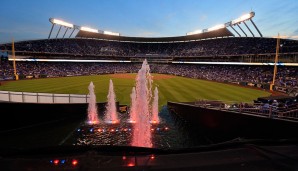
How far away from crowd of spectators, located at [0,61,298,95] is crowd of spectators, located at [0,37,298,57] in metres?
4.37

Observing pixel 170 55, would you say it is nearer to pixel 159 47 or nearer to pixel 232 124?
pixel 159 47

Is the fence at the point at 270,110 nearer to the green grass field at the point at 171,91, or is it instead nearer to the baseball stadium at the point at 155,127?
the baseball stadium at the point at 155,127

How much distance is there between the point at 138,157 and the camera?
A: 2.80m

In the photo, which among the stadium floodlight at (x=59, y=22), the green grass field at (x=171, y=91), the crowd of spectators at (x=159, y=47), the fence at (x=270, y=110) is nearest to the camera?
the fence at (x=270, y=110)

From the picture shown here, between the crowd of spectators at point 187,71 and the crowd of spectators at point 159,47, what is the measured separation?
437cm

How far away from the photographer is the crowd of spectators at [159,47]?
52156mm

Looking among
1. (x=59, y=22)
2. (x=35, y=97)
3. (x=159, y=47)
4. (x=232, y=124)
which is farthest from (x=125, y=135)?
(x=159, y=47)

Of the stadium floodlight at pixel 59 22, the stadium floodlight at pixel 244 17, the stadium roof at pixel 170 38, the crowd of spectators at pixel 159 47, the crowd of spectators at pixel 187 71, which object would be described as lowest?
the crowd of spectators at pixel 187 71

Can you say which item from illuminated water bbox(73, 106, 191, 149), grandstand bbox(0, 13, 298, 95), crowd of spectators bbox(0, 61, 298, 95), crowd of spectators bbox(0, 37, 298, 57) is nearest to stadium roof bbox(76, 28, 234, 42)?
grandstand bbox(0, 13, 298, 95)

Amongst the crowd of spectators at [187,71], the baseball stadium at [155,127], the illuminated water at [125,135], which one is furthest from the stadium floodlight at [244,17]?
the illuminated water at [125,135]

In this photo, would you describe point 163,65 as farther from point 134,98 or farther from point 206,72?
point 134,98

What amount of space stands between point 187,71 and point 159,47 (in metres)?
32.9

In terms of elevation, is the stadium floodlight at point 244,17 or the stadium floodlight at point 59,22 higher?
the stadium floodlight at point 59,22

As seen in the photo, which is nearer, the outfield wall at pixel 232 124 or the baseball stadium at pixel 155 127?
the baseball stadium at pixel 155 127
